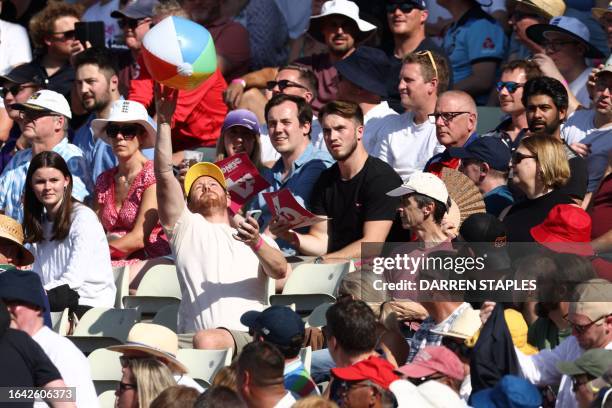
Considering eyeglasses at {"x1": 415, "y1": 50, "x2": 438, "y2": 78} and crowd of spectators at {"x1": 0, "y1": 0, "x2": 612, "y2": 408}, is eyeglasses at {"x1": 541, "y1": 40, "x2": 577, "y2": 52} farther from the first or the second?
eyeglasses at {"x1": 415, "y1": 50, "x2": 438, "y2": 78}

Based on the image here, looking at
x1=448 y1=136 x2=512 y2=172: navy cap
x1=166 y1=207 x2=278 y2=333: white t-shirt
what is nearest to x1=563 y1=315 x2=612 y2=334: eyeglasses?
x1=166 y1=207 x2=278 y2=333: white t-shirt

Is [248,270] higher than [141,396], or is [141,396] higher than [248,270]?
[141,396]

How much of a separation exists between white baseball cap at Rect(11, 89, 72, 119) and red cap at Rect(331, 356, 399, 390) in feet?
17.0

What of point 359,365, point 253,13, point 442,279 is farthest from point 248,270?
point 253,13

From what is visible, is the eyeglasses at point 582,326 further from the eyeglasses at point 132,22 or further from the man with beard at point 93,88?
the eyeglasses at point 132,22

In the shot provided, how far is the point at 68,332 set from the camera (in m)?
9.48

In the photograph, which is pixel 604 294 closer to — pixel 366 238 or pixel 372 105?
pixel 366 238

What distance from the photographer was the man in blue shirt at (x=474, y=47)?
11844 millimetres

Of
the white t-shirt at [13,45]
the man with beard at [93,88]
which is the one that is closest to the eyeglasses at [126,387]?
the man with beard at [93,88]

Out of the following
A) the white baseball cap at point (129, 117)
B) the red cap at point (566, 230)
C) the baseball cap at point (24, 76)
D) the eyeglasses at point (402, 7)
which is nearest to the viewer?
the red cap at point (566, 230)

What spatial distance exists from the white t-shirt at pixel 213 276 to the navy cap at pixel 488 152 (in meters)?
1.41

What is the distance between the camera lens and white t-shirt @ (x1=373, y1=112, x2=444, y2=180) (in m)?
10.7

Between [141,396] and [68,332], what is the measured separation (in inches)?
105

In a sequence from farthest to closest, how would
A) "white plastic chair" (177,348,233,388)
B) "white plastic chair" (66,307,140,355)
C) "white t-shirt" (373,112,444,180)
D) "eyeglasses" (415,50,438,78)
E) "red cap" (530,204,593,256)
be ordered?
"eyeglasses" (415,50,438,78), "white t-shirt" (373,112,444,180), "white plastic chair" (66,307,140,355), "red cap" (530,204,593,256), "white plastic chair" (177,348,233,388)
